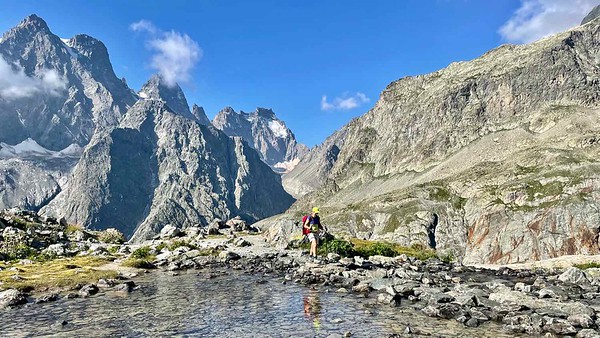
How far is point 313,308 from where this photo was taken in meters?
29.8

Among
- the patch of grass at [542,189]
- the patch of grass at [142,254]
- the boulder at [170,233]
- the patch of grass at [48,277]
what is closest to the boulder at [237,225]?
the boulder at [170,233]

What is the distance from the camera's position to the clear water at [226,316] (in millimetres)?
24500

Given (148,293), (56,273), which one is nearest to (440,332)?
(148,293)

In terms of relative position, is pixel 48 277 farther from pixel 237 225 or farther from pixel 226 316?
pixel 237 225

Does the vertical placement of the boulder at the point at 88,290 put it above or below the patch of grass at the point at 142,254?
below

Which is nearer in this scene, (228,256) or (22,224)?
(228,256)

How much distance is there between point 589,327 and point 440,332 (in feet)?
27.0

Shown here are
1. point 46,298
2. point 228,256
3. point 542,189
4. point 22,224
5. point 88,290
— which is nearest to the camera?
point 46,298

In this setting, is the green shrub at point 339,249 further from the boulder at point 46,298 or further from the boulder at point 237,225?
the boulder at point 237,225

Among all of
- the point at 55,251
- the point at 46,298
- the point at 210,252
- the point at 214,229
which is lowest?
the point at 46,298

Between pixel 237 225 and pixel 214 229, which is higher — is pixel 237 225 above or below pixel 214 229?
above

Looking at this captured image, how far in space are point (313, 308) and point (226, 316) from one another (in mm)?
5939

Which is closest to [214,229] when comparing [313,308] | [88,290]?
[88,290]

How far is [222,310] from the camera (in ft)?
100
